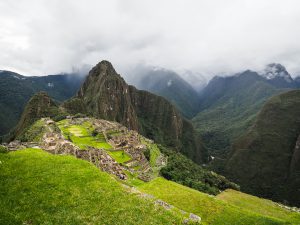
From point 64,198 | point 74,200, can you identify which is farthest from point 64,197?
point 74,200

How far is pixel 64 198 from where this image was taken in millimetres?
22438

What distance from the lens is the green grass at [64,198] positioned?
20131 mm

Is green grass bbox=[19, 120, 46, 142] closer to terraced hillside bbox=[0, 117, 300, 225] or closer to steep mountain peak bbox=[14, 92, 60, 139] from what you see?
terraced hillside bbox=[0, 117, 300, 225]

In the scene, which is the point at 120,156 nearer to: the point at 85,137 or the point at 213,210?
the point at 85,137

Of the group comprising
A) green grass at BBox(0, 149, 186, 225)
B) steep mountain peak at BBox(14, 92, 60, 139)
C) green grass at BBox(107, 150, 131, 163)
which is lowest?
green grass at BBox(107, 150, 131, 163)

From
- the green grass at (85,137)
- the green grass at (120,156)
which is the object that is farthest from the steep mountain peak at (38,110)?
the green grass at (120,156)

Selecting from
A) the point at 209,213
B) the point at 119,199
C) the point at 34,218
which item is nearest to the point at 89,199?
the point at 119,199

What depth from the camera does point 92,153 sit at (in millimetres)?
51562

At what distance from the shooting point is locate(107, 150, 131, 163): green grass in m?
70.8

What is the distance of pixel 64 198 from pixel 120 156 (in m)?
52.3

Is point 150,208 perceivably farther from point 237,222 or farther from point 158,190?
point 158,190

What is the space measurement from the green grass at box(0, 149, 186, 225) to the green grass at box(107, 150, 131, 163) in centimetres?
4270

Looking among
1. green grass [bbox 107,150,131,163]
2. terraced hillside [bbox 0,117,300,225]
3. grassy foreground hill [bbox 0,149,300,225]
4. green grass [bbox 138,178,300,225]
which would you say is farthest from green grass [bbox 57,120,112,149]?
grassy foreground hill [bbox 0,149,300,225]

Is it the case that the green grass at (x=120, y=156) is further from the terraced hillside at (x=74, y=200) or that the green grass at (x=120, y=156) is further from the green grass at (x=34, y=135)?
the terraced hillside at (x=74, y=200)
